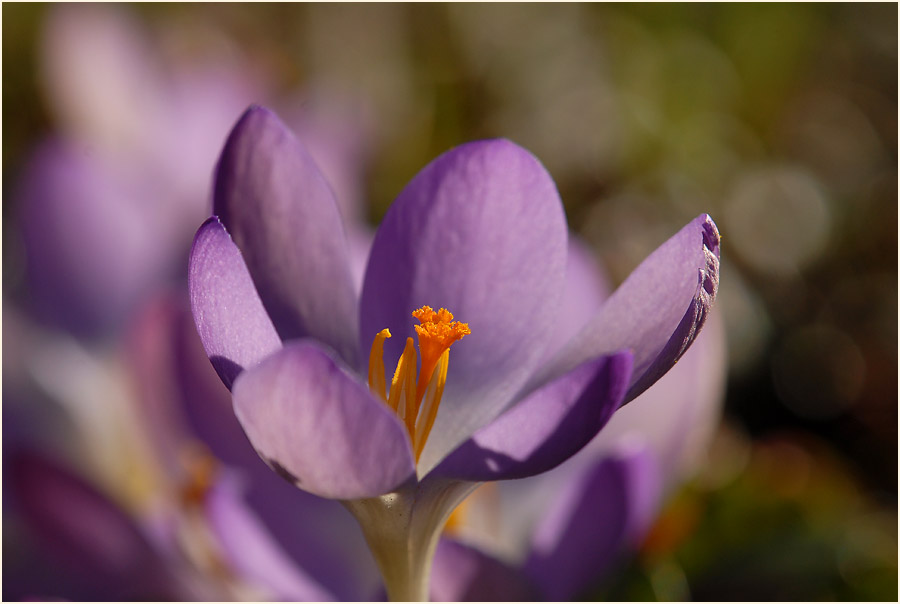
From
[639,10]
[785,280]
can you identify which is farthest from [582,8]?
[785,280]

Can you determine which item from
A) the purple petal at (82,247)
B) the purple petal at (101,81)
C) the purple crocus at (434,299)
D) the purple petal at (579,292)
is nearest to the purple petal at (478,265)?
the purple crocus at (434,299)

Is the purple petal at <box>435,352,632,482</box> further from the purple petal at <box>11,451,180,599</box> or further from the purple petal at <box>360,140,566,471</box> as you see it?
the purple petal at <box>11,451,180,599</box>

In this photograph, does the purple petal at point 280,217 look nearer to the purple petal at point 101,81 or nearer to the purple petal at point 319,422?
the purple petal at point 319,422

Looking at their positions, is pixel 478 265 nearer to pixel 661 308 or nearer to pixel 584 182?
pixel 661 308

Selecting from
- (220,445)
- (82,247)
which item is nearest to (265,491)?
(220,445)

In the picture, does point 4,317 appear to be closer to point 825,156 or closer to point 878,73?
point 825,156

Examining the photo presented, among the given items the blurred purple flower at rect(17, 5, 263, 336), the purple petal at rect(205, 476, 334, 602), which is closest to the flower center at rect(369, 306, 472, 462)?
the purple petal at rect(205, 476, 334, 602)
